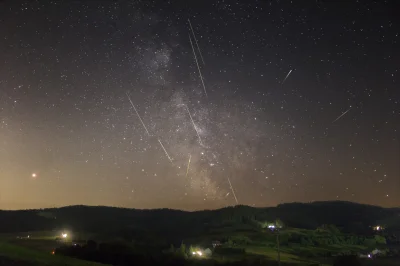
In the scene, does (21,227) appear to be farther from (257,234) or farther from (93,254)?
(257,234)

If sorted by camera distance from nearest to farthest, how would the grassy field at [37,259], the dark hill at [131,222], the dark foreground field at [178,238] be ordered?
1. the grassy field at [37,259]
2. the dark foreground field at [178,238]
3. the dark hill at [131,222]

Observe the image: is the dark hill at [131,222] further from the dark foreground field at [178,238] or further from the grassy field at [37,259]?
the grassy field at [37,259]

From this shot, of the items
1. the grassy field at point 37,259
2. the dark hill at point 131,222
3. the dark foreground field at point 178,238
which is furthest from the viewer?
the dark hill at point 131,222

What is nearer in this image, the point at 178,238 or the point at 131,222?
the point at 178,238

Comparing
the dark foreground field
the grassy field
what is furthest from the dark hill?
the grassy field

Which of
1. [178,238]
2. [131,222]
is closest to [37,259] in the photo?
[178,238]

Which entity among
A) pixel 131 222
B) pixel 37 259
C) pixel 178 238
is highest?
pixel 131 222

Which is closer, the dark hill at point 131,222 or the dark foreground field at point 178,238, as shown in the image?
the dark foreground field at point 178,238

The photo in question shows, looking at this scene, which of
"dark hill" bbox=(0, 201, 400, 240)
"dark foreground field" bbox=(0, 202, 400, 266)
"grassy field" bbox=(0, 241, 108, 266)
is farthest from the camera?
"dark hill" bbox=(0, 201, 400, 240)

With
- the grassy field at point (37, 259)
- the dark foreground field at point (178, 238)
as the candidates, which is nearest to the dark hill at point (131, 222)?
the dark foreground field at point (178, 238)

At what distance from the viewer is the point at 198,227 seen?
169875 millimetres

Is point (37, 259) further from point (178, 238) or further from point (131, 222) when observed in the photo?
point (131, 222)

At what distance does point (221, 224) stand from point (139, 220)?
136 ft

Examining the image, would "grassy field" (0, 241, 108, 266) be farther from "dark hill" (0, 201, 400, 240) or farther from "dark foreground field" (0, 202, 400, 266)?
"dark hill" (0, 201, 400, 240)
